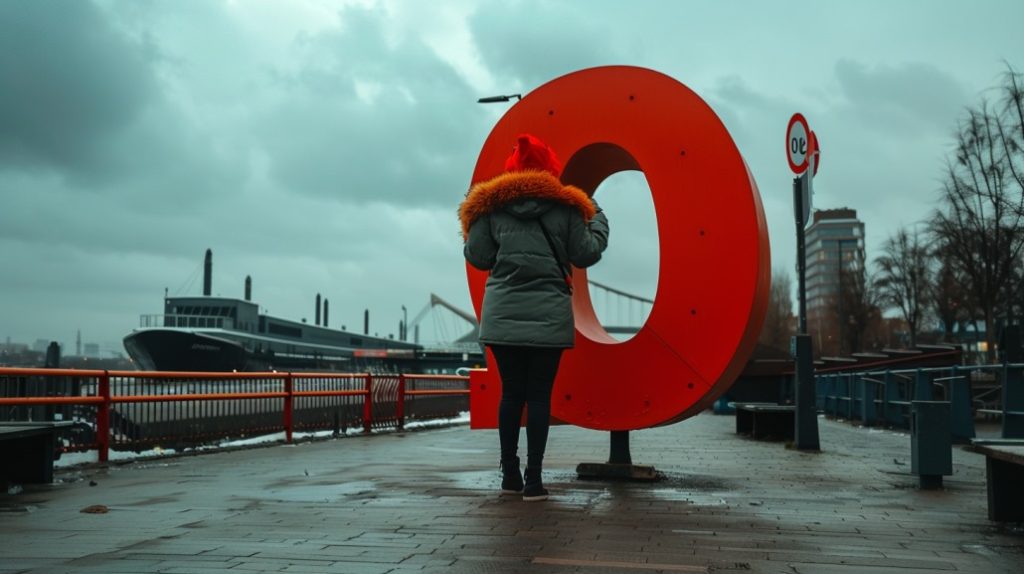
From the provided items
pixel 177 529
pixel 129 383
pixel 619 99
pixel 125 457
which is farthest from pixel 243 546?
pixel 129 383

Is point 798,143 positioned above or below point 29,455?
above

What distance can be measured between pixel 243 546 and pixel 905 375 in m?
14.5

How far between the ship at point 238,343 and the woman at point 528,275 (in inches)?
1907

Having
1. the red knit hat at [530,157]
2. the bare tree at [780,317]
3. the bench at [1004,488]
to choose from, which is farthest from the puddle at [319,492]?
the bare tree at [780,317]

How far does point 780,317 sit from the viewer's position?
7731 cm

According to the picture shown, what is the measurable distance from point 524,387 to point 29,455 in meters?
3.29

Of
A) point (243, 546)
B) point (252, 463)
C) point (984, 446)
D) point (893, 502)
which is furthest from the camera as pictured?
point (252, 463)

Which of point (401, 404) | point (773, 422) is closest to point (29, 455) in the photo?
point (773, 422)

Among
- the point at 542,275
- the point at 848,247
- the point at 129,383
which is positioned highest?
the point at 848,247

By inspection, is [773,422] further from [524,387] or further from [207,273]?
[207,273]

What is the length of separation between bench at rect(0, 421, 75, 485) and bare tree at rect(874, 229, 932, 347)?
47.2m

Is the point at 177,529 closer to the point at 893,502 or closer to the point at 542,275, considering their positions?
the point at 542,275

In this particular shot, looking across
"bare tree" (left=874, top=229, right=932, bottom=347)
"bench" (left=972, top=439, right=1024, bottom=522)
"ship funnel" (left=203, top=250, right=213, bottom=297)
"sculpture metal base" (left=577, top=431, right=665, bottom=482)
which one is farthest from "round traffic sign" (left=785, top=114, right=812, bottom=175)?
"ship funnel" (left=203, top=250, right=213, bottom=297)

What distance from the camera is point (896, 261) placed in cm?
4978
